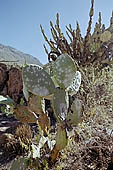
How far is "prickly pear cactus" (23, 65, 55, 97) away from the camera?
5.84 feet

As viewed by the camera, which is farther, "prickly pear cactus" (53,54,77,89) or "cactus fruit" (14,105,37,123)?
"cactus fruit" (14,105,37,123)

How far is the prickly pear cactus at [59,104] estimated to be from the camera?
5.88 ft

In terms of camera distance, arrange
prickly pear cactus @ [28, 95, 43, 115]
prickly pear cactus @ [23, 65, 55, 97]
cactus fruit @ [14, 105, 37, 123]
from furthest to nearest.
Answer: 1. cactus fruit @ [14, 105, 37, 123]
2. prickly pear cactus @ [28, 95, 43, 115]
3. prickly pear cactus @ [23, 65, 55, 97]

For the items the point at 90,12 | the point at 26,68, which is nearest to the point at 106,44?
the point at 90,12

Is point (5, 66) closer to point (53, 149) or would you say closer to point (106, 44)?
point (106, 44)

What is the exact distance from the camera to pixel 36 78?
70.7 inches

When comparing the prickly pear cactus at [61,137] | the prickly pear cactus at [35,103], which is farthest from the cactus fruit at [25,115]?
the prickly pear cactus at [61,137]

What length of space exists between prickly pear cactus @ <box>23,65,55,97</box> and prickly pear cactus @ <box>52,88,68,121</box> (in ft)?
0.25

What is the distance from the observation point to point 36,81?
179cm

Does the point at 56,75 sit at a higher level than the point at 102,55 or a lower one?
lower

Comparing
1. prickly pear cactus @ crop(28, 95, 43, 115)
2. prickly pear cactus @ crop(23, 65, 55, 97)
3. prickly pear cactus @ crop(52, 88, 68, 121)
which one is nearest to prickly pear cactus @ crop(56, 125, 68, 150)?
prickly pear cactus @ crop(52, 88, 68, 121)

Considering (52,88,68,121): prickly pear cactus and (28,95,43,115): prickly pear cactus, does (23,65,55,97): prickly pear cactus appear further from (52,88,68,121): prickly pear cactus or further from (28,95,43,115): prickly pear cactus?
(28,95,43,115): prickly pear cactus

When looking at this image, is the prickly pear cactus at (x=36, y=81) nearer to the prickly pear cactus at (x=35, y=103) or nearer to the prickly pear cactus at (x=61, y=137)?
the prickly pear cactus at (x=61, y=137)

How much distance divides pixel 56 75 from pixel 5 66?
5151 millimetres
